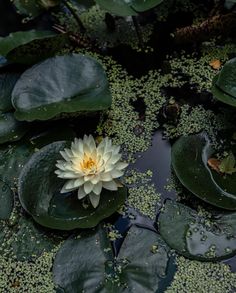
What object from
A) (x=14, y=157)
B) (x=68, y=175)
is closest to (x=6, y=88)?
(x=14, y=157)

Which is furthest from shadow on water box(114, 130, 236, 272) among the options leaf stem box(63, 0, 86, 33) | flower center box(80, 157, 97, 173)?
leaf stem box(63, 0, 86, 33)

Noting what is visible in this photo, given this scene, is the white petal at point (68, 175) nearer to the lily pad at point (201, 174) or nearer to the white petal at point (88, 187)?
the white petal at point (88, 187)

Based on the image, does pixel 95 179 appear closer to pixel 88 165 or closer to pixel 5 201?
pixel 88 165

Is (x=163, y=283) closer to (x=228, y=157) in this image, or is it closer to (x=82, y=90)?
(x=228, y=157)

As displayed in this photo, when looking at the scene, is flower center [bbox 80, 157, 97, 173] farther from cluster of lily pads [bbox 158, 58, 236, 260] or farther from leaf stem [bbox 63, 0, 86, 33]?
leaf stem [bbox 63, 0, 86, 33]

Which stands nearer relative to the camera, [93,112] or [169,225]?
[169,225]

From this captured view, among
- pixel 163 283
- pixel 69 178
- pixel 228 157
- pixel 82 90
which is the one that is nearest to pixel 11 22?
pixel 82 90
